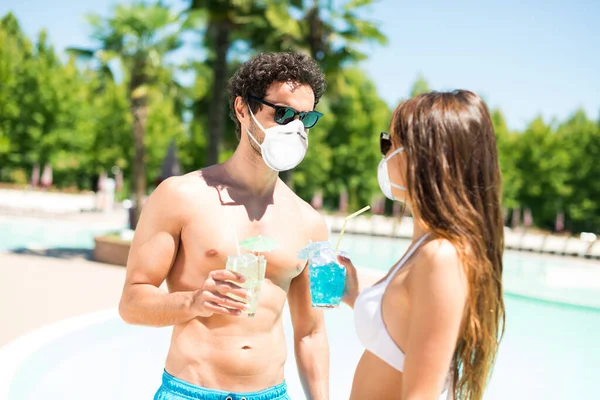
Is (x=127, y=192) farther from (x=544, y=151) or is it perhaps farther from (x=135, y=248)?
(x=135, y=248)

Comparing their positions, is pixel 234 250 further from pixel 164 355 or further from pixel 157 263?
Result: pixel 164 355

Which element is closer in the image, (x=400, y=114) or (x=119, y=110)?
(x=400, y=114)

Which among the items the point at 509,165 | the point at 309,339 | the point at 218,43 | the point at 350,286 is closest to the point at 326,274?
the point at 350,286

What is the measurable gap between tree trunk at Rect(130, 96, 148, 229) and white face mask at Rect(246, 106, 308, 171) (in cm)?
1288

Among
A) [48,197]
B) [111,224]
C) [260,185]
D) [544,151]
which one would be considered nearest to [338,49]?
[111,224]

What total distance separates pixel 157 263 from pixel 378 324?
86 cm

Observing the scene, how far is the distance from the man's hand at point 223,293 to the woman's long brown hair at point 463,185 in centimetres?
57

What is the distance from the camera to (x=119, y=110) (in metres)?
36.4

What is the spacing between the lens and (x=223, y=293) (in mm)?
1762

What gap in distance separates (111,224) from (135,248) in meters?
19.8

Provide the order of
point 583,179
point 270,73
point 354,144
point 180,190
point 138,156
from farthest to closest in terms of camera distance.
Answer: point 354,144 < point 583,179 < point 138,156 < point 270,73 < point 180,190

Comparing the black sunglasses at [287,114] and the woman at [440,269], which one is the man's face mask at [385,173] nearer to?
the woman at [440,269]

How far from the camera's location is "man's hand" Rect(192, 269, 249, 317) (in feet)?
5.70

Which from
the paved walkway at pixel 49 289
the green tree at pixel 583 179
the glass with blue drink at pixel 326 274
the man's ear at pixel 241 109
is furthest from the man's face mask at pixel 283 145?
the green tree at pixel 583 179
